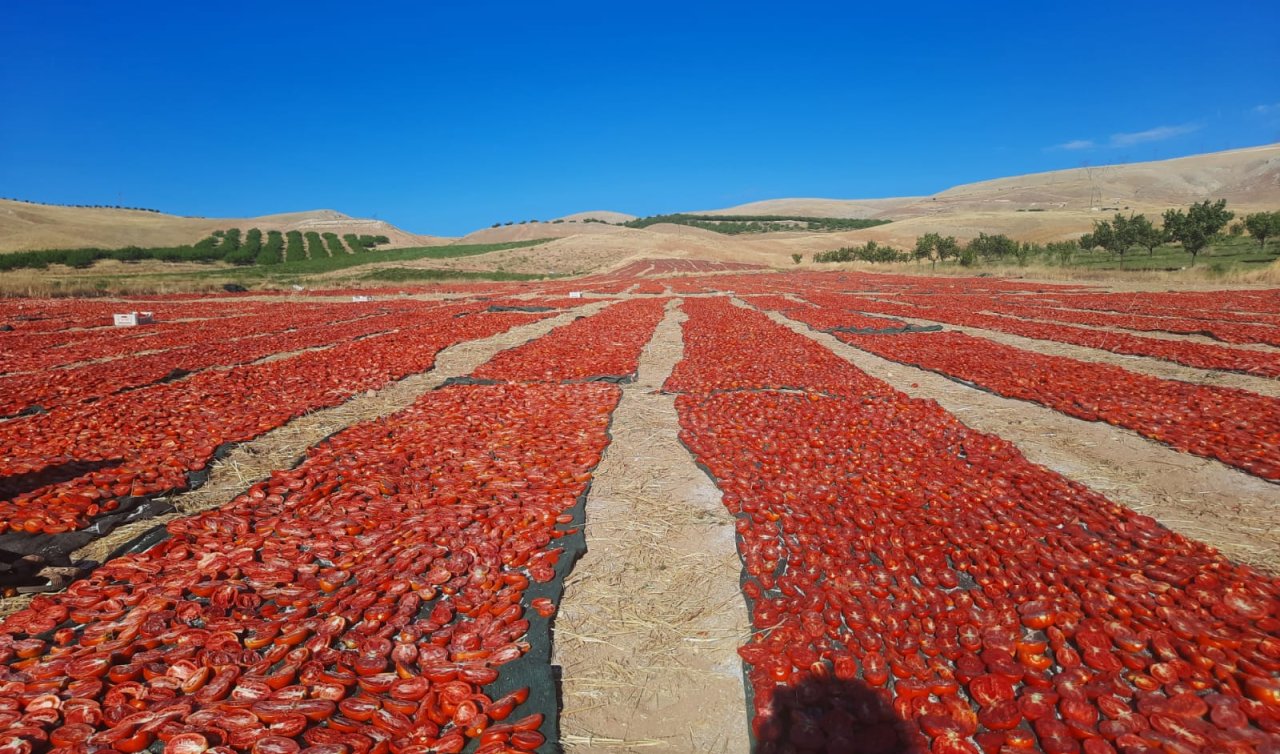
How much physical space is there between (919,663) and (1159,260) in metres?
58.5

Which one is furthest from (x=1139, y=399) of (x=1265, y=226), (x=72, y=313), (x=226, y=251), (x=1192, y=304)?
(x=226, y=251)

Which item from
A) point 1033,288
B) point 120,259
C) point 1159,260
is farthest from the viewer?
point 120,259

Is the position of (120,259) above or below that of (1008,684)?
above

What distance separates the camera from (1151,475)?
5508mm

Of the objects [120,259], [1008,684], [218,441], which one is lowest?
[1008,684]

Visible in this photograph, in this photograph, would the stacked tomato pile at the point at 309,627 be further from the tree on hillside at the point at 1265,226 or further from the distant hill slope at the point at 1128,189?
the distant hill slope at the point at 1128,189

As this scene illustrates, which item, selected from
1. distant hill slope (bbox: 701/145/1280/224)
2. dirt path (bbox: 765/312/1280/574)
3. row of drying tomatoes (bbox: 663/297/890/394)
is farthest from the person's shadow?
distant hill slope (bbox: 701/145/1280/224)

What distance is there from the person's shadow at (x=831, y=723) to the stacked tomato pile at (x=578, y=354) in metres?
7.62

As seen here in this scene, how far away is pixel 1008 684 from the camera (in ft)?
8.65

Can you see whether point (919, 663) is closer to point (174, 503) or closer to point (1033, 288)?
point (174, 503)

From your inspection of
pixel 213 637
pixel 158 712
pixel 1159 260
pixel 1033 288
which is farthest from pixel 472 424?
pixel 1159 260

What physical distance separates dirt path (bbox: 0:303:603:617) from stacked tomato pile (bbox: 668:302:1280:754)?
4706mm

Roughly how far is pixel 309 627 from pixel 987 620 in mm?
3835

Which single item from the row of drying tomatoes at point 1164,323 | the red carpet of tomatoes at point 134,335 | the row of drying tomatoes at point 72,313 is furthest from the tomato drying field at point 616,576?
the row of drying tomatoes at point 72,313
